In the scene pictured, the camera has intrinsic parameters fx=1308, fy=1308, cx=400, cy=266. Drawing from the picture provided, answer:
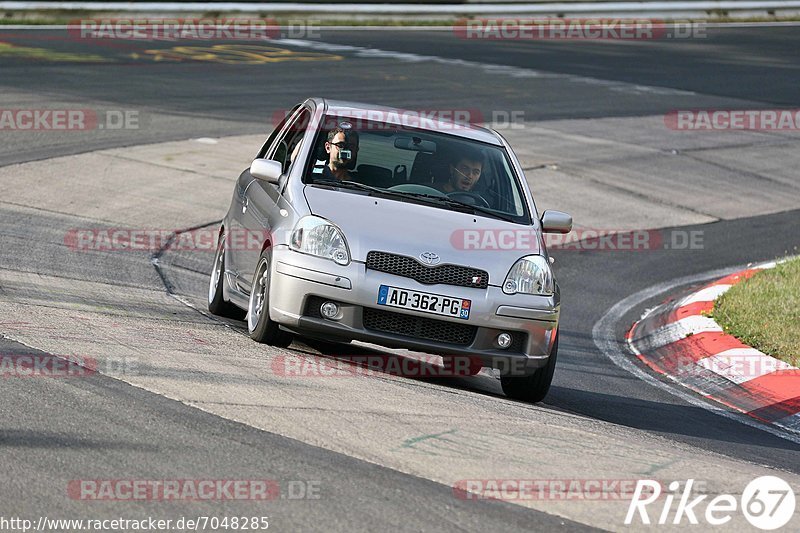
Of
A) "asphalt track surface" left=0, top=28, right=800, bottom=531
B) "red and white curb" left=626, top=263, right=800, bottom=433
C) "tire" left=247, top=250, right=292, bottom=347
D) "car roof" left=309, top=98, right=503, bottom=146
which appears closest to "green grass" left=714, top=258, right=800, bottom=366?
"red and white curb" left=626, top=263, right=800, bottom=433

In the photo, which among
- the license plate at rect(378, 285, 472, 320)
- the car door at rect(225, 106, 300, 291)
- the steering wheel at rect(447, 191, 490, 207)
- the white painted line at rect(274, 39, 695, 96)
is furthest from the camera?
the white painted line at rect(274, 39, 695, 96)

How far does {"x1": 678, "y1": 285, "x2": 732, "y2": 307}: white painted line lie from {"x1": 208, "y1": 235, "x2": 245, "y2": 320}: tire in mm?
4178

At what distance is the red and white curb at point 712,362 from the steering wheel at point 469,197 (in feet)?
7.06

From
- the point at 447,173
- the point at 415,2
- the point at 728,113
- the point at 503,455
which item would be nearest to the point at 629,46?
the point at 415,2

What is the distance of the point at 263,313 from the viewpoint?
7.92 m

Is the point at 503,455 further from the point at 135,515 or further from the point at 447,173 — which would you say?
the point at 447,173

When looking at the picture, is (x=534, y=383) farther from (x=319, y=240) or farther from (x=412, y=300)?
(x=319, y=240)

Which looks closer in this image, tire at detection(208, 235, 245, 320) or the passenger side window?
the passenger side window

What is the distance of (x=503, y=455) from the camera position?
5945 mm

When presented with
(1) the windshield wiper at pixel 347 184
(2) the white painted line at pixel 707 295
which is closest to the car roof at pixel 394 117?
(1) the windshield wiper at pixel 347 184

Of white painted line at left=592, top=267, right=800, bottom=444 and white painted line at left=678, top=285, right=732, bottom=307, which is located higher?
white painted line at left=678, top=285, right=732, bottom=307

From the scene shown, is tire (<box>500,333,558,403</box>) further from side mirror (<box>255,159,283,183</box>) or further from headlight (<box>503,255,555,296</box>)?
side mirror (<box>255,159,283,183</box>)

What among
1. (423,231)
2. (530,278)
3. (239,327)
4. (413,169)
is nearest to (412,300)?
(423,231)

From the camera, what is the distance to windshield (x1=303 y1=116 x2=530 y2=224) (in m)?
8.39
